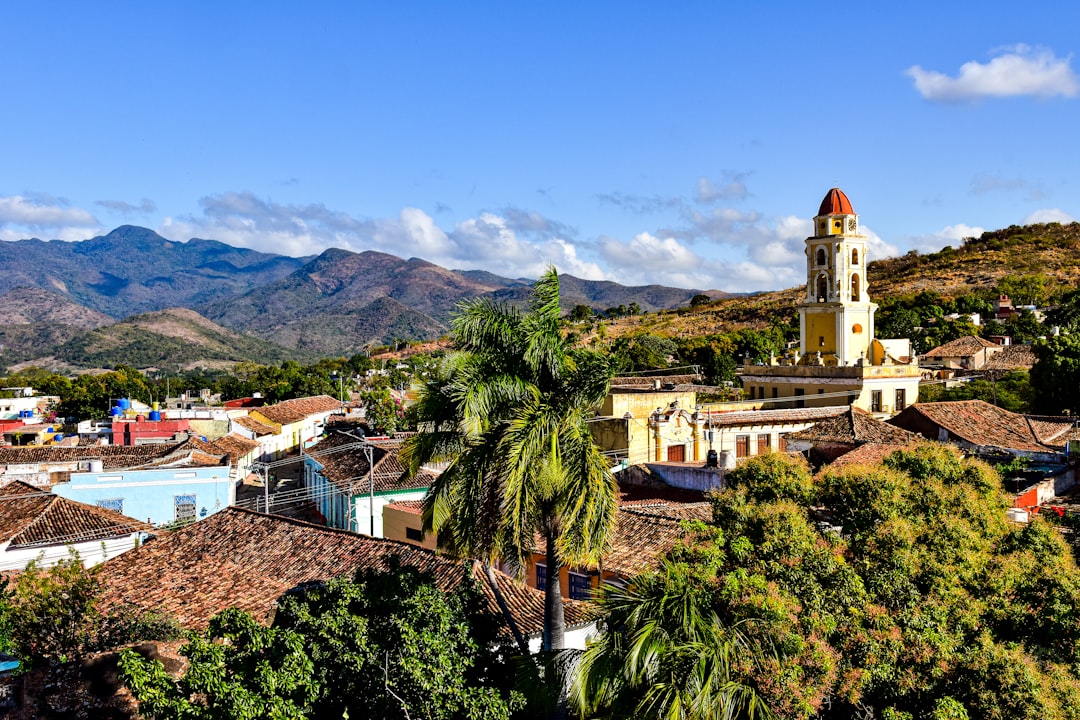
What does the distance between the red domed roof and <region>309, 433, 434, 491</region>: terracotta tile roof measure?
1848cm

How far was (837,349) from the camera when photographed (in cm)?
3694

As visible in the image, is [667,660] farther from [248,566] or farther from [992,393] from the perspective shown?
[992,393]

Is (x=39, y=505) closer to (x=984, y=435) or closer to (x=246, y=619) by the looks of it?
(x=246, y=619)

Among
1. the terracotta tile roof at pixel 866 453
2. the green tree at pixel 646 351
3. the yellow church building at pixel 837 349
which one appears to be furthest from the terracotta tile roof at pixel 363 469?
the green tree at pixel 646 351

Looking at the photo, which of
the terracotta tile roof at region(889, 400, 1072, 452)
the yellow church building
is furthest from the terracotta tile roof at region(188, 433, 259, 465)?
the terracotta tile roof at region(889, 400, 1072, 452)

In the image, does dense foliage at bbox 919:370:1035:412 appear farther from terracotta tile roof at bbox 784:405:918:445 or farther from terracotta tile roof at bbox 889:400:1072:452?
terracotta tile roof at bbox 784:405:918:445

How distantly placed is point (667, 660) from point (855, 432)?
1733 cm

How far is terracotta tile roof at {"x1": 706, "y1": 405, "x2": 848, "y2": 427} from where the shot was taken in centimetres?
2820

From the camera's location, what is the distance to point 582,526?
9586 millimetres

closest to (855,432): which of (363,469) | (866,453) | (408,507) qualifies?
(866,453)

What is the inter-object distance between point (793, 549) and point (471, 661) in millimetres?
3590

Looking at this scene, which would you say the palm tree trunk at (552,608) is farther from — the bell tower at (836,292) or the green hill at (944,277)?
the green hill at (944,277)

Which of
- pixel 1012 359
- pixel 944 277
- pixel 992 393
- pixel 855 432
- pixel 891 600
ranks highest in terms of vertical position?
pixel 944 277

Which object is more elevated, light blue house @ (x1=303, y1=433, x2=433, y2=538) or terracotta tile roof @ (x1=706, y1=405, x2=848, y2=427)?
terracotta tile roof @ (x1=706, y1=405, x2=848, y2=427)
